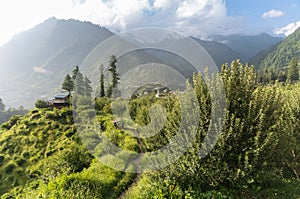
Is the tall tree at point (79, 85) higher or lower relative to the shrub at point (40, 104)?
higher

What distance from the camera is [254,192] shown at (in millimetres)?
9289

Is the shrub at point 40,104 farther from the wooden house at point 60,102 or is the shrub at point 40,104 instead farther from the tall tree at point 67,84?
the tall tree at point 67,84

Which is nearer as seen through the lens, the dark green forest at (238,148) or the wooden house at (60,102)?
the dark green forest at (238,148)

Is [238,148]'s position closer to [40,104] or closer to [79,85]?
[40,104]

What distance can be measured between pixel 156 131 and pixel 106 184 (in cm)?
725

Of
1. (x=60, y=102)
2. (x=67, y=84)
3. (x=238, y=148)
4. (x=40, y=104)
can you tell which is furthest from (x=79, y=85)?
(x=238, y=148)

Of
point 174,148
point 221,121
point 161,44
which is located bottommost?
point 174,148

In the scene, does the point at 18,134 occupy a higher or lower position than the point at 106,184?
lower

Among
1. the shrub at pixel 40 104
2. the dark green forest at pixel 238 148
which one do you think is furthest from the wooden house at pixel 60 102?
the dark green forest at pixel 238 148

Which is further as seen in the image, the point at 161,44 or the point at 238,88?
the point at 161,44

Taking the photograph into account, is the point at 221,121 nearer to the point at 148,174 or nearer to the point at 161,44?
the point at 148,174

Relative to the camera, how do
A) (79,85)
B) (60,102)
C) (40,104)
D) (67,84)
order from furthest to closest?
(79,85) < (67,84) < (40,104) < (60,102)

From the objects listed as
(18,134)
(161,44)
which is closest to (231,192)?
(161,44)

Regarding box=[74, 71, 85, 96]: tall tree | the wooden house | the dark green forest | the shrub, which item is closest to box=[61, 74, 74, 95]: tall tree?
box=[74, 71, 85, 96]: tall tree
